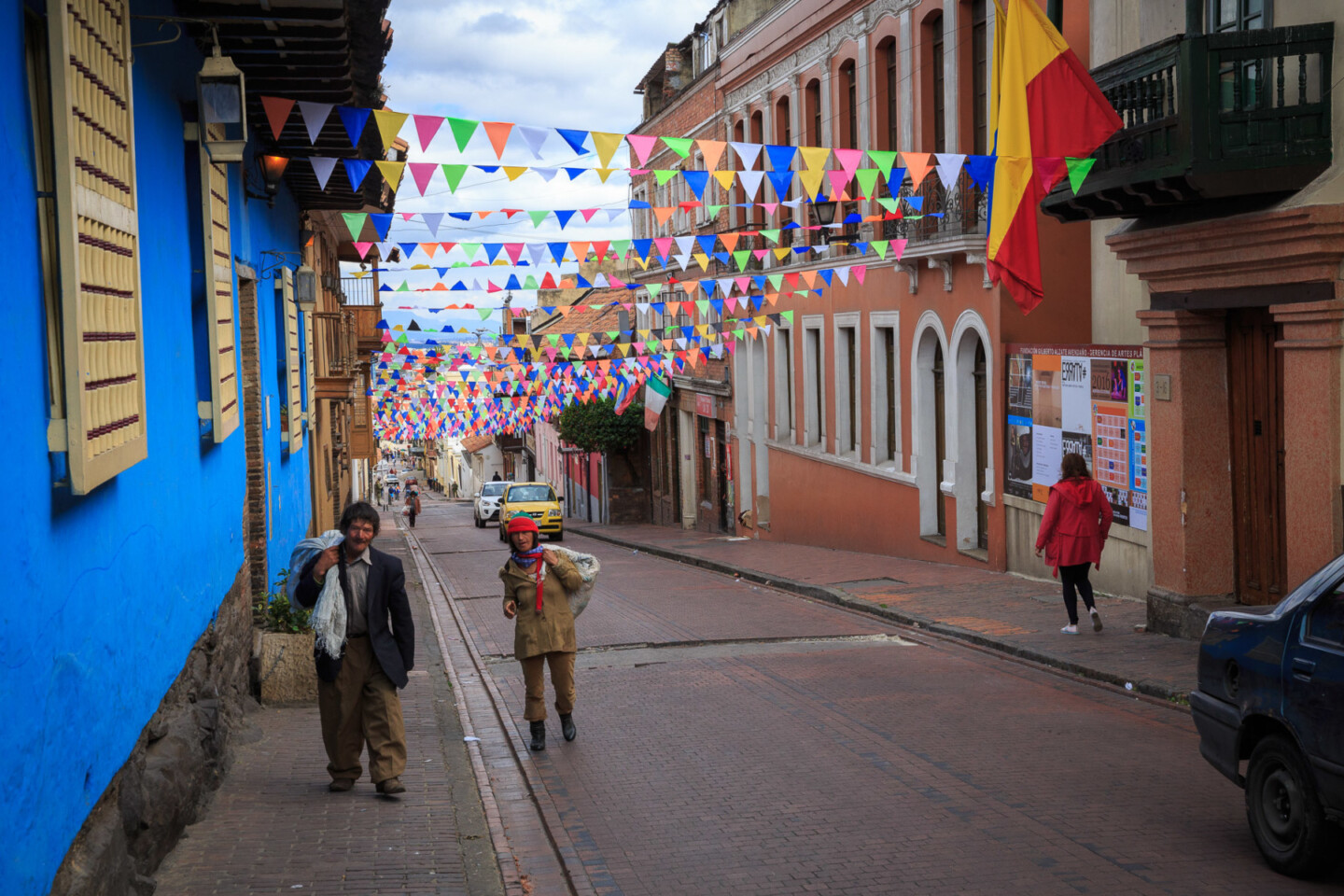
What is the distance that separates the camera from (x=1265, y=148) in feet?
34.0

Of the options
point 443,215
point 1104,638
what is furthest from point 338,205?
point 1104,638

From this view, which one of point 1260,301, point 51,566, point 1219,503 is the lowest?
point 1219,503

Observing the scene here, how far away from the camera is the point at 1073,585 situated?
1262 centimetres

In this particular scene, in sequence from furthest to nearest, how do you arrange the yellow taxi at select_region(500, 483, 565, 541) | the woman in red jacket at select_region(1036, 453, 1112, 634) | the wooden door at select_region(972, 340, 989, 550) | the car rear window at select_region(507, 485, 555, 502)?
the car rear window at select_region(507, 485, 555, 502)
the yellow taxi at select_region(500, 483, 565, 541)
the wooden door at select_region(972, 340, 989, 550)
the woman in red jacket at select_region(1036, 453, 1112, 634)

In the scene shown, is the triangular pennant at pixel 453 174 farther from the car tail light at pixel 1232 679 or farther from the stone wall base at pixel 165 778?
the car tail light at pixel 1232 679

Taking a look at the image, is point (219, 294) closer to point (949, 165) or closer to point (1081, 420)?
point (949, 165)

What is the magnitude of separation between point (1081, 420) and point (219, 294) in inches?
399

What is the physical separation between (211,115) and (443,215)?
18.8 feet

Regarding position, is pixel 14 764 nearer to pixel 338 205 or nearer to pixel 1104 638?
pixel 1104 638

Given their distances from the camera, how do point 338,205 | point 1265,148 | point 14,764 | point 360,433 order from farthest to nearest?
point 360,433 < point 338,205 < point 1265,148 < point 14,764

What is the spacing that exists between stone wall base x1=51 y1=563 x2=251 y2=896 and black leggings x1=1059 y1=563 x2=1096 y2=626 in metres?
7.64

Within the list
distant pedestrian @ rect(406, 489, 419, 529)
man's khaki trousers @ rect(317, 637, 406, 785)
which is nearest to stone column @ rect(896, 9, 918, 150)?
man's khaki trousers @ rect(317, 637, 406, 785)

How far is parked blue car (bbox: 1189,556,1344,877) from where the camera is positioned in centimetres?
569

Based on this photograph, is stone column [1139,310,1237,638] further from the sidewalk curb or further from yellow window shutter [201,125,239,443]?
yellow window shutter [201,125,239,443]
